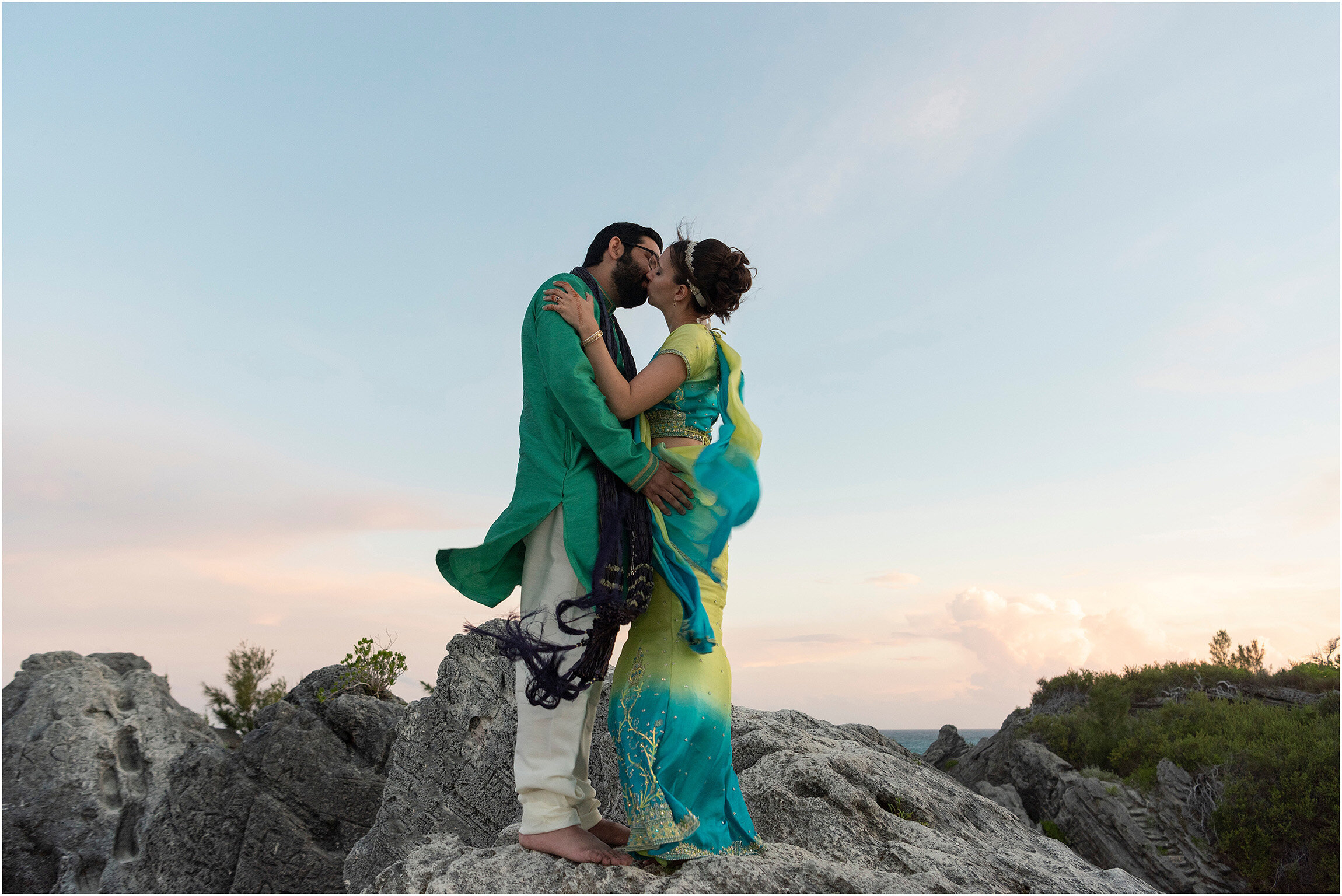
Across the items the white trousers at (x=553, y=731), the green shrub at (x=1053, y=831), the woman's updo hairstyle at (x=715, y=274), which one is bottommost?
the green shrub at (x=1053, y=831)

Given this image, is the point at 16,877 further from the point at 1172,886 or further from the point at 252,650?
the point at 1172,886

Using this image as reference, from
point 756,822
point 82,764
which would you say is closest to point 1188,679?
point 756,822

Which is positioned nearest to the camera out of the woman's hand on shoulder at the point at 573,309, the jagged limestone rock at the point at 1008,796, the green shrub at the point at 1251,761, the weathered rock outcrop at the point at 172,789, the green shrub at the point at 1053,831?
the woman's hand on shoulder at the point at 573,309

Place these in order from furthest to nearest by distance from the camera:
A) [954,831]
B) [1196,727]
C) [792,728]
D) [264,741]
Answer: [1196,727] → [264,741] → [792,728] → [954,831]

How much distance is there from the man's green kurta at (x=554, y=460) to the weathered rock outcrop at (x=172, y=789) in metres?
4.37

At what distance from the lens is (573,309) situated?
2.94m

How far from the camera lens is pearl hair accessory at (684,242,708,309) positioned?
3.15m

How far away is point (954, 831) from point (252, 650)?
48.5ft

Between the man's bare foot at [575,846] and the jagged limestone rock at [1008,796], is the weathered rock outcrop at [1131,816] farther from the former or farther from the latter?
the man's bare foot at [575,846]

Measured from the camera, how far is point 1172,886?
25.3 ft

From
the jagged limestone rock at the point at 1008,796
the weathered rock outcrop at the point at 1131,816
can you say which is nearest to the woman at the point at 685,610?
the weathered rock outcrop at the point at 1131,816

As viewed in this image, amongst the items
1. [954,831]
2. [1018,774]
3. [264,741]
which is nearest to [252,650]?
[264,741]

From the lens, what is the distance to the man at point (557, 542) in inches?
107

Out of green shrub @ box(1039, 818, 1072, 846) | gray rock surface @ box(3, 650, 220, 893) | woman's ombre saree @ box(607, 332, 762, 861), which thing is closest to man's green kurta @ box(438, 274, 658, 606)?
woman's ombre saree @ box(607, 332, 762, 861)
